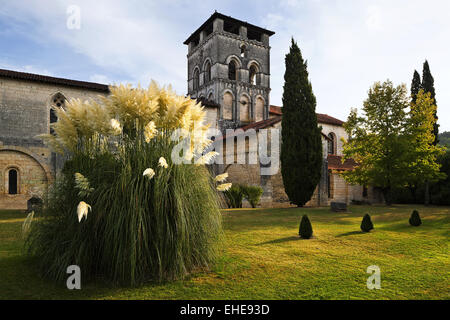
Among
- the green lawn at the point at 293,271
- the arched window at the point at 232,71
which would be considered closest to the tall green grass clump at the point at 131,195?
the green lawn at the point at 293,271

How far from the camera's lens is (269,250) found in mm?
6684

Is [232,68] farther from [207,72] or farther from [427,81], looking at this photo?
[427,81]

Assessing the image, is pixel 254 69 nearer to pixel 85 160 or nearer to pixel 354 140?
pixel 354 140

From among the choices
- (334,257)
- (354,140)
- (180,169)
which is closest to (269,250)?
(334,257)

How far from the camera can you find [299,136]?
717 inches

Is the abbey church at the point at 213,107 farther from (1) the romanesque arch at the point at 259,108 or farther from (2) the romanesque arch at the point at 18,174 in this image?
(1) the romanesque arch at the point at 259,108

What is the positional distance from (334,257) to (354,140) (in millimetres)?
14925

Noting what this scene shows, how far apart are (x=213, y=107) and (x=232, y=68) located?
9.39 m

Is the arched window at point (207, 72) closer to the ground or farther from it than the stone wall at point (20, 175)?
farther from it

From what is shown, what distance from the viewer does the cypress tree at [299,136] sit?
1805cm

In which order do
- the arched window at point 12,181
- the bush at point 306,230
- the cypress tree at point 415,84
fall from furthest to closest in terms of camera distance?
the cypress tree at point 415,84
the arched window at point 12,181
the bush at point 306,230

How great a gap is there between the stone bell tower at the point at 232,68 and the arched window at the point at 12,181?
1851 centimetres

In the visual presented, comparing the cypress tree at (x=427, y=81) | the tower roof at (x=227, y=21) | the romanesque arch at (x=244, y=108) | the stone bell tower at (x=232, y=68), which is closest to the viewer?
the cypress tree at (x=427, y=81)

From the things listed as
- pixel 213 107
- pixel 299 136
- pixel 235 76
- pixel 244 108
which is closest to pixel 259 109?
pixel 244 108
